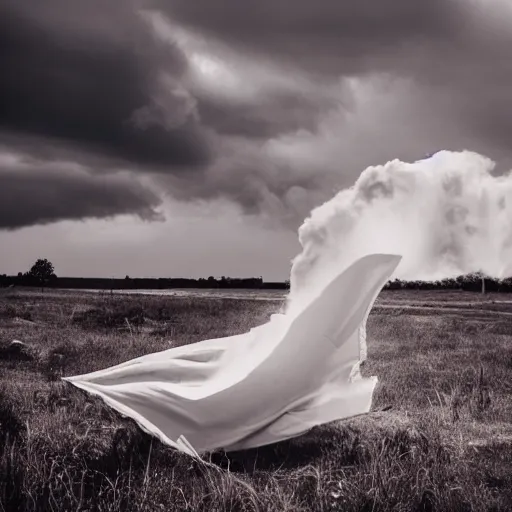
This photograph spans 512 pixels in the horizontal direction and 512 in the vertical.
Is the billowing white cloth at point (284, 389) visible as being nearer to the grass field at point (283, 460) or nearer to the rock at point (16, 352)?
the grass field at point (283, 460)

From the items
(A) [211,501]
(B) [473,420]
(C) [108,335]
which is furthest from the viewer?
(C) [108,335]

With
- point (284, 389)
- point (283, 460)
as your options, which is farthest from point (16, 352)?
point (284, 389)

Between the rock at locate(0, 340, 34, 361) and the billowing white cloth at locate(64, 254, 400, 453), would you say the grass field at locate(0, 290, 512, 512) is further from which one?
the rock at locate(0, 340, 34, 361)

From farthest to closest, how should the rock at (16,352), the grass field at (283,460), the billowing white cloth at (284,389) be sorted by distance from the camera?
the rock at (16,352)
the billowing white cloth at (284,389)
the grass field at (283,460)

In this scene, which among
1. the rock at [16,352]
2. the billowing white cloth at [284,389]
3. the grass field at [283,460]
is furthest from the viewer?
the rock at [16,352]

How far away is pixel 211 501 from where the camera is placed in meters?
4.55

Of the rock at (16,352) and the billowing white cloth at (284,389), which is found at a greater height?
the billowing white cloth at (284,389)

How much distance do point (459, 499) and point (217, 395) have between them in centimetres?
219

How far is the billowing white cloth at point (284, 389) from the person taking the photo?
560cm

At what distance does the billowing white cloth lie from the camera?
5598mm

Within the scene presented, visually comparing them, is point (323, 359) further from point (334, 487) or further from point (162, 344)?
point (162, 344)

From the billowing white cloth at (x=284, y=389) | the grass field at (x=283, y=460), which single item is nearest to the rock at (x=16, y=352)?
the grass field at (x=283, y=460)

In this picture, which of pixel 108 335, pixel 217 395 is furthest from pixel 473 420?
pixel 108 335

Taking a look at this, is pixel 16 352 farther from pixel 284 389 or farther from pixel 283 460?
pixel 284 389
